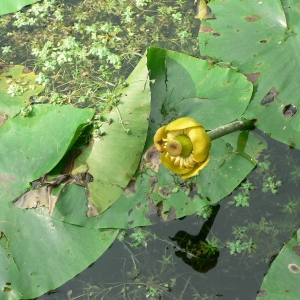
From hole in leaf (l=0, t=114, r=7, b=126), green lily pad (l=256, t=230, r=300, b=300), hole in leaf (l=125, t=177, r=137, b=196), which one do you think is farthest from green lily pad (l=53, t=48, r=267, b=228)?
hole in leaf (l=0, t=114, r=7, b=126)

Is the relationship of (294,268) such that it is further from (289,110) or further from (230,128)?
(289,110)

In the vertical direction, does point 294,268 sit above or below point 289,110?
below

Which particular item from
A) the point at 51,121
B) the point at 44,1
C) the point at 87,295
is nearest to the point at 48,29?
the point at 44,1

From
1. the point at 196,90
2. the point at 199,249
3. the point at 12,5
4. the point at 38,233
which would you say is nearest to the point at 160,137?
the point at 196,90

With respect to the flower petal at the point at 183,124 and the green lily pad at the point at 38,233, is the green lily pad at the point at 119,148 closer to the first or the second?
the green lily pad at the point at 38,233

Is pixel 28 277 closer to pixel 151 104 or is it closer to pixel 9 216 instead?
pixel 9 216

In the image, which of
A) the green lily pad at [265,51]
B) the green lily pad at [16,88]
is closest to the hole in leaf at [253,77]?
the green lily pad at [265,51]
